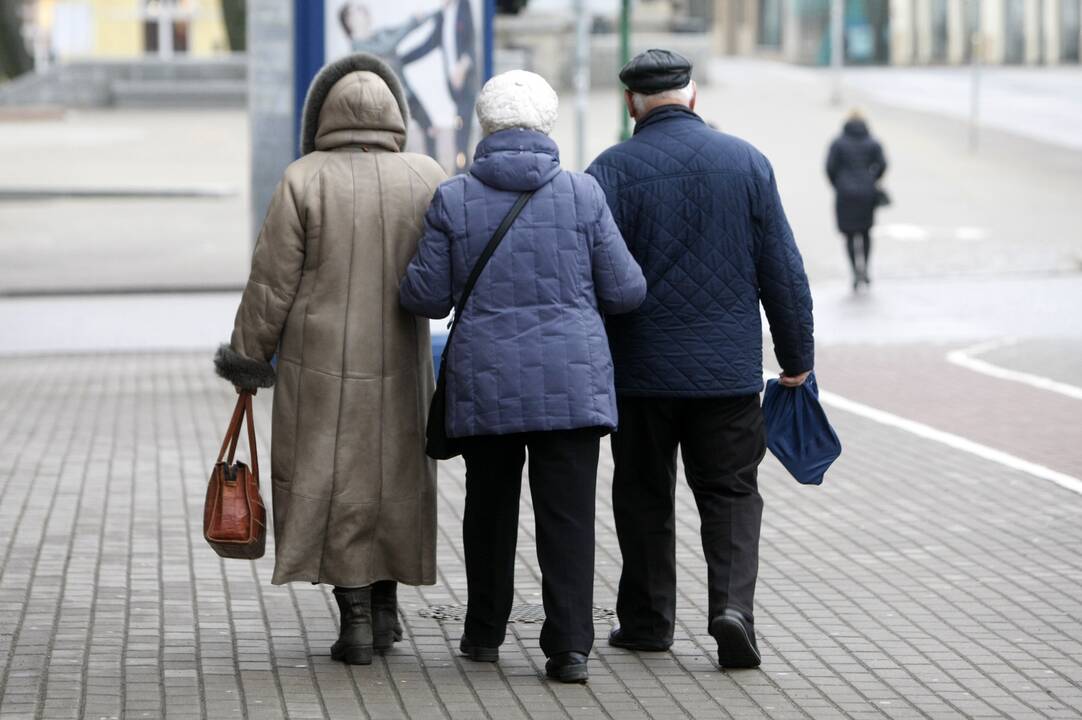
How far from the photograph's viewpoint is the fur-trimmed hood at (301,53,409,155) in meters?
5.41

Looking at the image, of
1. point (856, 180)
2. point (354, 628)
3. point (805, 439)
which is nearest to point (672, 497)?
point (805, 439)

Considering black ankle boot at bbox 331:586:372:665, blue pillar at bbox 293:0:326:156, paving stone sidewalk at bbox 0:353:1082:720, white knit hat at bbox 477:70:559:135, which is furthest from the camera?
blue pillar at bbox 293:0:326:156

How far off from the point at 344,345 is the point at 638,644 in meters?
1.21

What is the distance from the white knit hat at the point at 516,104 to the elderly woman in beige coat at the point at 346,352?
0.30m

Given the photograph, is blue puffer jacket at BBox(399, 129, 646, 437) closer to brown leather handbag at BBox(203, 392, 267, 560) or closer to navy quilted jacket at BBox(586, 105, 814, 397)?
navy quilted jacket at BBox(586, 105, 814, 397)

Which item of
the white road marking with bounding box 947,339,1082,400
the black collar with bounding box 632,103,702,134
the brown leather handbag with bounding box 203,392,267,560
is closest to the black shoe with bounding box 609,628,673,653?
the brown leather handbag with bounding box 203,392,267,560

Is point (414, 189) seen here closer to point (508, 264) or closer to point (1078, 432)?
point (508, 264)

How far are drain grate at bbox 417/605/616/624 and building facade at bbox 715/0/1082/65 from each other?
45959 mm

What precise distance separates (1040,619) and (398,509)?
2.07 meters

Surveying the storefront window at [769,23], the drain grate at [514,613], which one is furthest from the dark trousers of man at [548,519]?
the storefront window at [769,23]

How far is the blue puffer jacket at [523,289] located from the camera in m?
5.17

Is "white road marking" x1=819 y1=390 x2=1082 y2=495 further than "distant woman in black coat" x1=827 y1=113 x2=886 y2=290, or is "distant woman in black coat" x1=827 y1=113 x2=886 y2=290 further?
"distant woman in black coat" x1=827 y1=113 x2=886 y2=290

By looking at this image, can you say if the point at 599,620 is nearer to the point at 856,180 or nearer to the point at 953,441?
the point at 953,441

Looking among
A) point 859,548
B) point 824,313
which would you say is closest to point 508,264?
point 859,548
